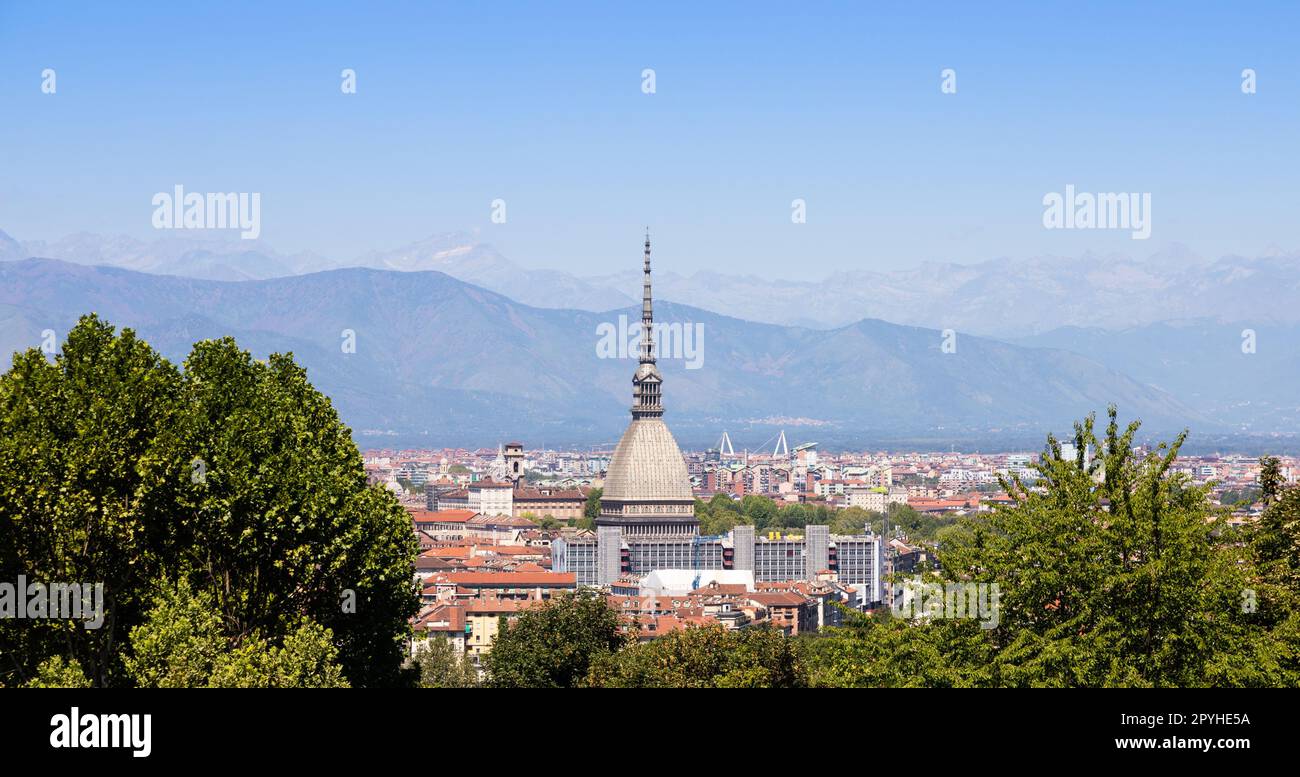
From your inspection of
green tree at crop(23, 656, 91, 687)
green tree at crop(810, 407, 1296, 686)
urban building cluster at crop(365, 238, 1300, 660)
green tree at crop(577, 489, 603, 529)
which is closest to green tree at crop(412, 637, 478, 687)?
urban building cluster at crop(365, 238, 1300, 660)

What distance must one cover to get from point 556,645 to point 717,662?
14.3m

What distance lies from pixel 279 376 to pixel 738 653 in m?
13.9

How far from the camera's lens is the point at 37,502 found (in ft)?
90.7

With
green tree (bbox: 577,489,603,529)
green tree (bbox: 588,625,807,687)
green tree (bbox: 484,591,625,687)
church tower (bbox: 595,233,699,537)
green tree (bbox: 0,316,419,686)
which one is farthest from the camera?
green tree (bbox: 577,489,603,529)

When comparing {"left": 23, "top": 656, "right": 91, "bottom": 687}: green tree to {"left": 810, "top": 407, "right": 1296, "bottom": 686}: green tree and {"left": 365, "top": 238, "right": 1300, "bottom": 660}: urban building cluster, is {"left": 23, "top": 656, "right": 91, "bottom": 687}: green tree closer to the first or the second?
{"left": 810, "top": 407, "right": 1296, "bottom": 686}: green tree

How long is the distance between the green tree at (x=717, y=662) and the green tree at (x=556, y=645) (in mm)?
6146

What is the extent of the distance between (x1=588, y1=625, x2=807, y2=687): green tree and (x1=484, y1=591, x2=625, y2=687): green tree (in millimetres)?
6146

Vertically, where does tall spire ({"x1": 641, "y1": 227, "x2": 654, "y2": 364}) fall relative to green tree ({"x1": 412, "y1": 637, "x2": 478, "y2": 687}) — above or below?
above

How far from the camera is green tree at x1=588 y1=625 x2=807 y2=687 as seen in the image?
138ft
